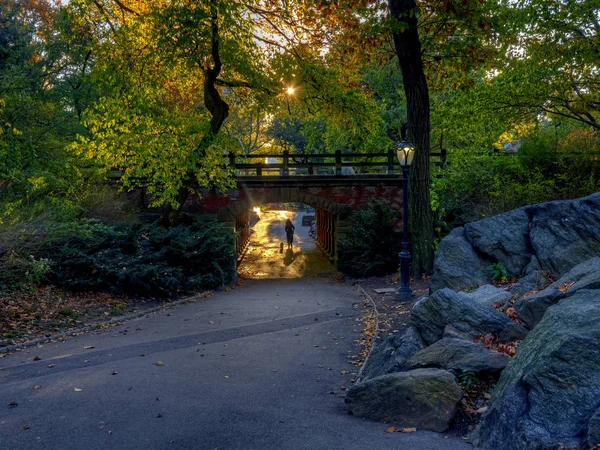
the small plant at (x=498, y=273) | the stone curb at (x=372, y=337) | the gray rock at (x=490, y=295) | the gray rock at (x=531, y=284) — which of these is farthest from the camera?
the small plant at (x=498, y=273)

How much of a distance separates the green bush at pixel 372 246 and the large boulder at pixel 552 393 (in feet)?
51.1

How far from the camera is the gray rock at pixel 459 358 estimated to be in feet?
18.4

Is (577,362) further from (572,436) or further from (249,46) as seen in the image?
(249,46)

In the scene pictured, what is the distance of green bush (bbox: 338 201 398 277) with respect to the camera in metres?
20.6

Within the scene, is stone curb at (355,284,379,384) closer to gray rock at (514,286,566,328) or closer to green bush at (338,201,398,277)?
gray rock at (514,286,566,328)

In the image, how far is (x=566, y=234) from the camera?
9398 millimetres

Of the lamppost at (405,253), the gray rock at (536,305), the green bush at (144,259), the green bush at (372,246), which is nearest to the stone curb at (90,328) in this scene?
the green bush at (144,259)

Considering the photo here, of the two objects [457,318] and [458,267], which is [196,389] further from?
[458,267]

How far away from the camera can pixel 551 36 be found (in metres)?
14.1

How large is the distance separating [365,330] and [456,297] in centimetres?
361

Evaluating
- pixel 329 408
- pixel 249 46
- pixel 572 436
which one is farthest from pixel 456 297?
pixel 249 46

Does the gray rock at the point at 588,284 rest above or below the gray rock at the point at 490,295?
above

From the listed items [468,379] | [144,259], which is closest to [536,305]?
[468,379]

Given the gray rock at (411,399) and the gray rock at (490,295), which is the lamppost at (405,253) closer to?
the gray rock at (490,295)
